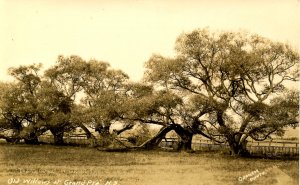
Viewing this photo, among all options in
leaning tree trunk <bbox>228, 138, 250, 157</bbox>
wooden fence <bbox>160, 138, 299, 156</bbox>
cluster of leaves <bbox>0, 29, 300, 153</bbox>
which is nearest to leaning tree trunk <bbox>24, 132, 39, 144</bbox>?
cluster of leaves <bbox>0, 29, 300, 153</bbox>

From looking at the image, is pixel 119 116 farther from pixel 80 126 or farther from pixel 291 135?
pixel 291 135

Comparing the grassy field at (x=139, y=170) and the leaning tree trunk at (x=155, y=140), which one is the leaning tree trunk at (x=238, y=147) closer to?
the grassy field at (x=139, y=170)

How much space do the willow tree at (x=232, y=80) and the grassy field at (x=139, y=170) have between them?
1.77 metres

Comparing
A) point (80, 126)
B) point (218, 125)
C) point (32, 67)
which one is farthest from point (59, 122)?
point (218, 125)

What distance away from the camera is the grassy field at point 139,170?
14469mm

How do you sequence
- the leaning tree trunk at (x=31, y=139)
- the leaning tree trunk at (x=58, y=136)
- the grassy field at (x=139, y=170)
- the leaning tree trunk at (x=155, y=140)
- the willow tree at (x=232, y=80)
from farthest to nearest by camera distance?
the leaning tree trunk at (x=58, y=136)
the leaning tree trunk at (x=31, y=139)
the leaning tree trunk at (x=155, y=140)
the willow tree at (x=232, y=80)
the grassy field at (x=139, y=170)

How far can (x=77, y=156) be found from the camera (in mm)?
20641

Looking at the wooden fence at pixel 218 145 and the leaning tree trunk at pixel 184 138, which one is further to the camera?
the leaning tree trunk at pixel 184 138

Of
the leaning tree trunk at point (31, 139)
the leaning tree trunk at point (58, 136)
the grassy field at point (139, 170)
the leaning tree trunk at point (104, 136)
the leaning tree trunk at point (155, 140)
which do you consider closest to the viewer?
the grassy field at point (139, 170)

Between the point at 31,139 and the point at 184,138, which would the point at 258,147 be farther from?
the point at 31,139

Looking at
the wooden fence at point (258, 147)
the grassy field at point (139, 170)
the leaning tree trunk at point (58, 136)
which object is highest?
the leaning tree trunk at point (58, 136)

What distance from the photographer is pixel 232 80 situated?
2186 centimetres

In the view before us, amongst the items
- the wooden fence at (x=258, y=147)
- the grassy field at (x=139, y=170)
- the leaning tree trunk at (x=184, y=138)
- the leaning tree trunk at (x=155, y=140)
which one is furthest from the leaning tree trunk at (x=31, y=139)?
the leaning tree trunk at (x=184, y=138)

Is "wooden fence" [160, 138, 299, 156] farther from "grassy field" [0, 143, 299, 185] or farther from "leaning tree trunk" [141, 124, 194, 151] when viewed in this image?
"grassy field" [0, 143, 299, 185]
